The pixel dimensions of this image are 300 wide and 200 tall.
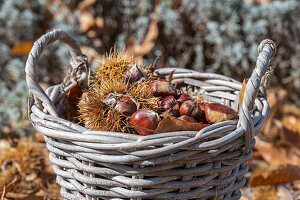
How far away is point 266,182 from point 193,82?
64 cm

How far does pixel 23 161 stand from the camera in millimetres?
1578

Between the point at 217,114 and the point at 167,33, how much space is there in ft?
4.68

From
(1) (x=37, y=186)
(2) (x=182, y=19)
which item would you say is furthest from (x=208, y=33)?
(1) (x=37, y=186)

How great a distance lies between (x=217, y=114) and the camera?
1084mm

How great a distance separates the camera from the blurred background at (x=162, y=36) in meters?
2.28

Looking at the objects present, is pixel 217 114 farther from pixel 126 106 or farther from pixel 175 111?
pixel 126 106

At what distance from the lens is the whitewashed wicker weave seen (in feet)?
2.88

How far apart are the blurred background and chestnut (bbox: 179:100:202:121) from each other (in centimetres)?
110

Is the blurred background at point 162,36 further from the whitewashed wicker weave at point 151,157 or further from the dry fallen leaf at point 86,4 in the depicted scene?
the whitewashed wicker weave at point 151,157

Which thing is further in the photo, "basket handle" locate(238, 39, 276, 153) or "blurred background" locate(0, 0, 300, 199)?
"blurred background" locate(0, 0, 300, 199)

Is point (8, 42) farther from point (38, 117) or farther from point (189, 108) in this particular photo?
point (189, 108)

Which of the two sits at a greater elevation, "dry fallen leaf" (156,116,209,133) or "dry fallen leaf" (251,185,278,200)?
"dry fallen leaf" (156,116,209,133)

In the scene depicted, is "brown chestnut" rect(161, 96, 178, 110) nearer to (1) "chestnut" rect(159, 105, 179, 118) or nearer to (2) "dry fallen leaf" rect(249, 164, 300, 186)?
(1) "chestnut" rect(159, 105, 179, 118)

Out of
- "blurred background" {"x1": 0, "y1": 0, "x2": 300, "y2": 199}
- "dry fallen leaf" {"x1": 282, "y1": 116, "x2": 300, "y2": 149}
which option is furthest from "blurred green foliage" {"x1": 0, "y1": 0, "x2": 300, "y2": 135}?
"dry fallen leaf" {"x1": 282, "y1": 116, "x2": 300, "y2": 149}
